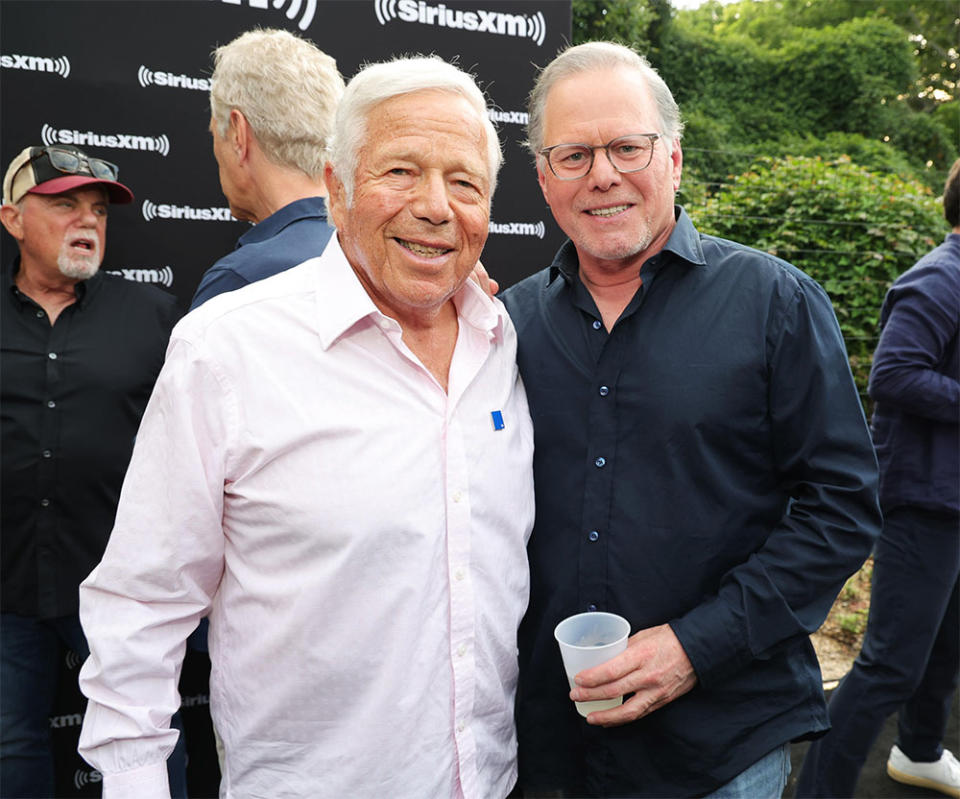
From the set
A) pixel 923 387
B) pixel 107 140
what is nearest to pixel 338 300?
pixel 107 140

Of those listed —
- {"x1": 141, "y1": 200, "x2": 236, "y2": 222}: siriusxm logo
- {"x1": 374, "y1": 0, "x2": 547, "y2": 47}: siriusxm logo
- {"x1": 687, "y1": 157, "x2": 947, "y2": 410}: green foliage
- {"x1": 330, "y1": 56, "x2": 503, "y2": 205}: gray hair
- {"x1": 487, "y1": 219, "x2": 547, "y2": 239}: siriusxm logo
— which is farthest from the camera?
{"x1": 687, "y1": 157, "x2": 947, "y2": 410}: green foliage

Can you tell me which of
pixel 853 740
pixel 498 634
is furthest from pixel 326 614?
pixel 853 740

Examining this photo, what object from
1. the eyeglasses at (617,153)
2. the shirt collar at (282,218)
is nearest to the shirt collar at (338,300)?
the eyeglasses at (617,153)

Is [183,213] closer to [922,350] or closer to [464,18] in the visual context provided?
[464,18]

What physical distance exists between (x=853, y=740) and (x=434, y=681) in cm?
205

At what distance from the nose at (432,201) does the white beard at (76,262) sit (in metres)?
1.72

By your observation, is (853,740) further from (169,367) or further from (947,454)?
(169,367)

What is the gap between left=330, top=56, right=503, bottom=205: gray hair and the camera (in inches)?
60.1

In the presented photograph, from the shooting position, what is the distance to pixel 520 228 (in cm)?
369

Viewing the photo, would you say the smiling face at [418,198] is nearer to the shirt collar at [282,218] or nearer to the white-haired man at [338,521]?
the white-haired man at [338,521]

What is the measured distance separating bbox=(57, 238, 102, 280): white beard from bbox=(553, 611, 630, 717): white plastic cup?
6.86 feet

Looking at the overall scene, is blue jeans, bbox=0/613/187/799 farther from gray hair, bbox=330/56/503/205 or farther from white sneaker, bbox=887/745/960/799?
white sneaker, bbox=887/745/960/799

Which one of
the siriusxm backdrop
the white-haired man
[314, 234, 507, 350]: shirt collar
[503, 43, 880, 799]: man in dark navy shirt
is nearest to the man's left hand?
[503, 43, 880, 799]: man in dark navy shirt

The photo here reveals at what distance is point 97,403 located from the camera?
2654 millimetres
